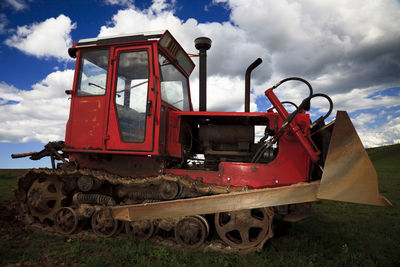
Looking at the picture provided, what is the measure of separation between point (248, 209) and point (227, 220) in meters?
0.48

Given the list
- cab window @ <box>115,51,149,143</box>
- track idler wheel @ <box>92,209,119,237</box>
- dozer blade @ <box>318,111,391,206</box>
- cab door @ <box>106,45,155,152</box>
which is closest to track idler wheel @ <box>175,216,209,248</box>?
track idler wheel @ <box>92,209,119,237</box>

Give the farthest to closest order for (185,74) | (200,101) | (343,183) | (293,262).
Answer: (185,74) → (200,101) → (293,262) → (343,183)

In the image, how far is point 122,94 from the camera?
4484 millimetres

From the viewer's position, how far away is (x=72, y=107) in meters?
4.71

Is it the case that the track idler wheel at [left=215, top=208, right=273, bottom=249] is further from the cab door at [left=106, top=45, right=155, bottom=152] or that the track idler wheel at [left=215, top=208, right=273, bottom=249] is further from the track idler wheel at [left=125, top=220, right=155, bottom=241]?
the cab door at [left=106, top=45, right=155, bottom=152]

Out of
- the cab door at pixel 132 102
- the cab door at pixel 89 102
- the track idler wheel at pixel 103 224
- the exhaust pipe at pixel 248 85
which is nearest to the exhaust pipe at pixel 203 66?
the exhaust pipe at pixel 248 85

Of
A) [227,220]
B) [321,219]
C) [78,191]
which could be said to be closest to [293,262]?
[227,220]

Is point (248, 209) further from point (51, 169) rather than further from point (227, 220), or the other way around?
point (51, 169)

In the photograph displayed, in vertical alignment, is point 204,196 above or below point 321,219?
above

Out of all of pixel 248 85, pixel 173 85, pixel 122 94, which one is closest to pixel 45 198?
pixel 122 94

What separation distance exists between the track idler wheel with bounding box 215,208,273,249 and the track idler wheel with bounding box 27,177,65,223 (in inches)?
115

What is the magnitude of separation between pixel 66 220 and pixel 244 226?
3066 mm

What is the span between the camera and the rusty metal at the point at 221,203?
3482mm

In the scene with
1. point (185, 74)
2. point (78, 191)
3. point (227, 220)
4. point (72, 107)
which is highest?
point (185, 74)
